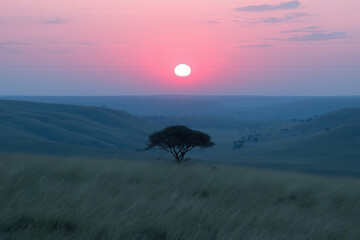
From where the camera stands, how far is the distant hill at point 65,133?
1948 inches

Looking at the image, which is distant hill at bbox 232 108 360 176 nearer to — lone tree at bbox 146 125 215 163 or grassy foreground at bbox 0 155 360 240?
lone tree at bbox 146 125 215 163

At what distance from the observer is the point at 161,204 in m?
6.11

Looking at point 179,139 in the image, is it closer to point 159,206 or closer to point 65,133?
point 159,206

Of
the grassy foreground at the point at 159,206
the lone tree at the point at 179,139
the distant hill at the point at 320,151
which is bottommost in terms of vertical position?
the distant hill at the point at 320,151

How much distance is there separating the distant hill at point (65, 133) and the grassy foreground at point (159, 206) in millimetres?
36965

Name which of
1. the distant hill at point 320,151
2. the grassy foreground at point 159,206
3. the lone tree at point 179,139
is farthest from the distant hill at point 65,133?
the grassy foreground at point 159,206

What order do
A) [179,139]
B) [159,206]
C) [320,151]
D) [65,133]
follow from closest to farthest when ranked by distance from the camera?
[159,206]
[179,139]
[320,151]
[65,133]

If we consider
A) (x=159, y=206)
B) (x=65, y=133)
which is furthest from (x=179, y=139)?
(x=65, y=133)

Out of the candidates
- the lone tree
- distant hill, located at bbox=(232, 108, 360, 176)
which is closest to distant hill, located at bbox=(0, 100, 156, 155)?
the lone tree

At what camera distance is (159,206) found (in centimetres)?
598

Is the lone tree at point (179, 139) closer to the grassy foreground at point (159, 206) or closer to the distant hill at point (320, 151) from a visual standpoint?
the grassy foreground at point (159, 206)

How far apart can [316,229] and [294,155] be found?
187 ft

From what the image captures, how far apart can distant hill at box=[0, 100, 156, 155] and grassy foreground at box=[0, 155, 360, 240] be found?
37.0 meters

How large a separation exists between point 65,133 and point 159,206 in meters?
67.7
